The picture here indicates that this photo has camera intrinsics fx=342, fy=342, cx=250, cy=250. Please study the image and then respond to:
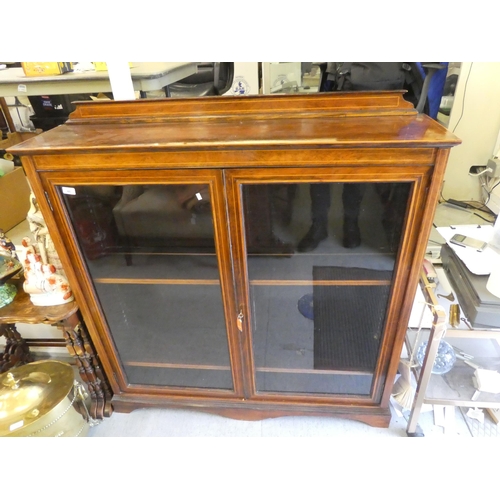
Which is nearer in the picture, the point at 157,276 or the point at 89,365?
the point at 157,276

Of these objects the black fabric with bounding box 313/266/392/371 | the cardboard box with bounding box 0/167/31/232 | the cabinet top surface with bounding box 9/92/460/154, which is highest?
the cabinet top surface with bounding box 9/92/460/154

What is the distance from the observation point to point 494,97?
1948mm

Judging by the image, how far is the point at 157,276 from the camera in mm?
1118

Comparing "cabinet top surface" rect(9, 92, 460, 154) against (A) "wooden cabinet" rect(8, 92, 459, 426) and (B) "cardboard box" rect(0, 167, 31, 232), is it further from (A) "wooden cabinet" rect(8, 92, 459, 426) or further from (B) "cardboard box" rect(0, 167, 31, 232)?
(B) "cardboard box" rect(0, 167, 31, 232)

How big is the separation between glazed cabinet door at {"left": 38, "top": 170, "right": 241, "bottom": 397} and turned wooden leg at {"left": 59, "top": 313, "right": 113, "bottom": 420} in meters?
0.08

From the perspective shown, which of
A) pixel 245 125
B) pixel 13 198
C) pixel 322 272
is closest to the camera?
pixel 245 125

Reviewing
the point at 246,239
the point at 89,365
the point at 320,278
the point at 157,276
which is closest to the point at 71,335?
the point at 89,365

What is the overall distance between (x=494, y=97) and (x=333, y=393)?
6.23 feet

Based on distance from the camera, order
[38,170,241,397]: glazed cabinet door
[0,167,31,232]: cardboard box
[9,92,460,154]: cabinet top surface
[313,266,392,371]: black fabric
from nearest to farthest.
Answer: [9,92,460,154]: cabinet top surface → [38,170,241,397]: glazed cabinet door → [313,266,392,371]: black fabric → [0,167,31,232]: cardboard box

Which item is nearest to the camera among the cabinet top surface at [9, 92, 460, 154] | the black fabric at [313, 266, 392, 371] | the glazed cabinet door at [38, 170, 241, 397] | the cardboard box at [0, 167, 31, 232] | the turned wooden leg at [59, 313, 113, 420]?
the cabinet top surface at [9, 92, 460, 154]

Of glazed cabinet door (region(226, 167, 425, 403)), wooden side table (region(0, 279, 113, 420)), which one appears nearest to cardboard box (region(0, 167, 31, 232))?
wooden side table (region(0, 279, 113, 420))

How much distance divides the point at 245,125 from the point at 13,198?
1204 mm

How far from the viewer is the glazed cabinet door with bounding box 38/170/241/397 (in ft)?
2.98

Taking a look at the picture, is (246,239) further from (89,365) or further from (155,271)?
(89,365)
